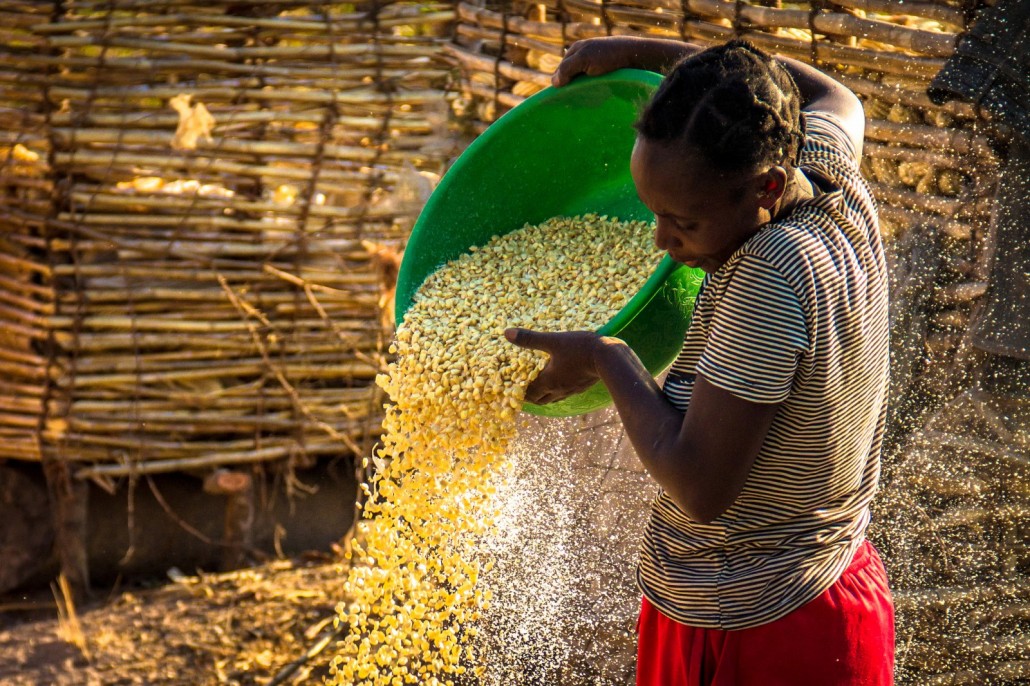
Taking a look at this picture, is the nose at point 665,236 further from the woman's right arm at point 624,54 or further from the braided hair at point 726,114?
the woman's right arm at point 624,54

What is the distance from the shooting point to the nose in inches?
59.7

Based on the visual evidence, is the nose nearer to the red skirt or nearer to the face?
the face

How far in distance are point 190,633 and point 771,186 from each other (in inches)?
133

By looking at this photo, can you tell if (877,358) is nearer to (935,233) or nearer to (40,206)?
(935,233)

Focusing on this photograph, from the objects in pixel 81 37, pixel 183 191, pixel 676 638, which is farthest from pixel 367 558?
pixel 81 37

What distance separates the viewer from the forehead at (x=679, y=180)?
143 centimetres

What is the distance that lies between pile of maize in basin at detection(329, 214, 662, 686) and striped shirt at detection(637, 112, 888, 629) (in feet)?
1.47

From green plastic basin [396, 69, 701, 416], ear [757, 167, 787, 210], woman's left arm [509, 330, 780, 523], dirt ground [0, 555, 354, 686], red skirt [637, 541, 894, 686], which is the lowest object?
dirt ground [0, 555, 354, 686]

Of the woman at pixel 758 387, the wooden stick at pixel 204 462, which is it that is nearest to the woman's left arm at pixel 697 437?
the woman at pixel 758 387

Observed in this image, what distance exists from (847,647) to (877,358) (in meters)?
0.46

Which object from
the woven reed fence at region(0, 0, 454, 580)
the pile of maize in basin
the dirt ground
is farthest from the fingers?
the dirt ground

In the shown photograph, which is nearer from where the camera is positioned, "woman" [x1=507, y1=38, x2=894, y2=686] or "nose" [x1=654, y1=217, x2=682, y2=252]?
"woman" [x1=507, y1=38, x2=894, y2=686]

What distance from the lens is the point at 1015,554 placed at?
262 centimetres

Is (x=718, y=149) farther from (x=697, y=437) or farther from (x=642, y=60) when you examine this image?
(x=642, y=60)
